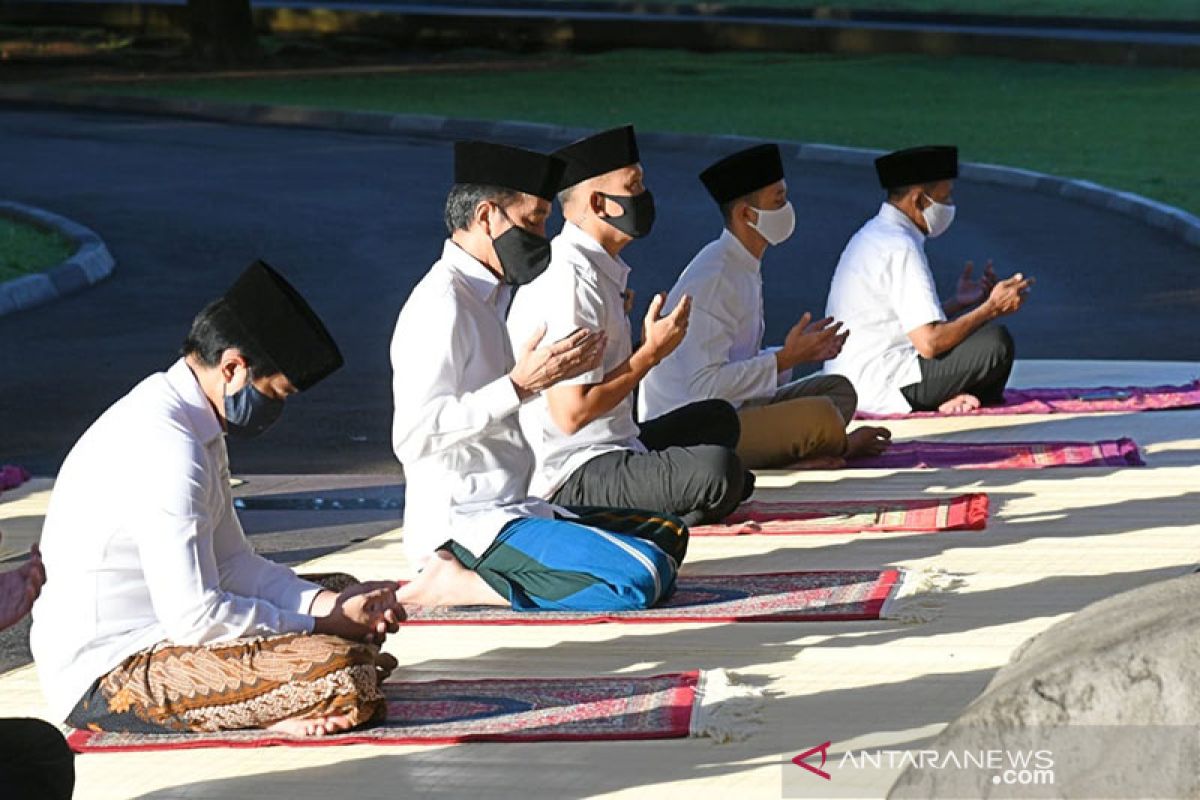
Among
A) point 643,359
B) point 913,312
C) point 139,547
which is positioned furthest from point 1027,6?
point 139,547

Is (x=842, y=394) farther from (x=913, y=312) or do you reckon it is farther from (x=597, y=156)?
(x=597, y=156)

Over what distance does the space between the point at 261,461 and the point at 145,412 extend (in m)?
4.35

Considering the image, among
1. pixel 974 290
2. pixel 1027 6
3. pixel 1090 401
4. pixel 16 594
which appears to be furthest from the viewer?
pixel 1027 6

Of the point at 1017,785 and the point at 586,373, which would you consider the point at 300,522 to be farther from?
the point at 1017,785

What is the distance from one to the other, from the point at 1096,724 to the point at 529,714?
1781 mm

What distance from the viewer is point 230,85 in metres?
26.4

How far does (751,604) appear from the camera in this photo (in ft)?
21.2

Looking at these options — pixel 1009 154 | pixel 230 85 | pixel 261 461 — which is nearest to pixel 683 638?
pixel 261 461

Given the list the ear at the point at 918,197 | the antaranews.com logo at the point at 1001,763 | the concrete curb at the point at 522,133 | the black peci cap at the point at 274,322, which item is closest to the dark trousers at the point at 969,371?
the ear at the point at 918,197

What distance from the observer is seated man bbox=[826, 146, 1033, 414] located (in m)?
9.10

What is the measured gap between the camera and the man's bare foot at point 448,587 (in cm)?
651

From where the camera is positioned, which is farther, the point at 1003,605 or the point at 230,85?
the point at 230,85

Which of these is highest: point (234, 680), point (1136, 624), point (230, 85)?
point (1136, 624)

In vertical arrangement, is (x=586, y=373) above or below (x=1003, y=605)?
above
